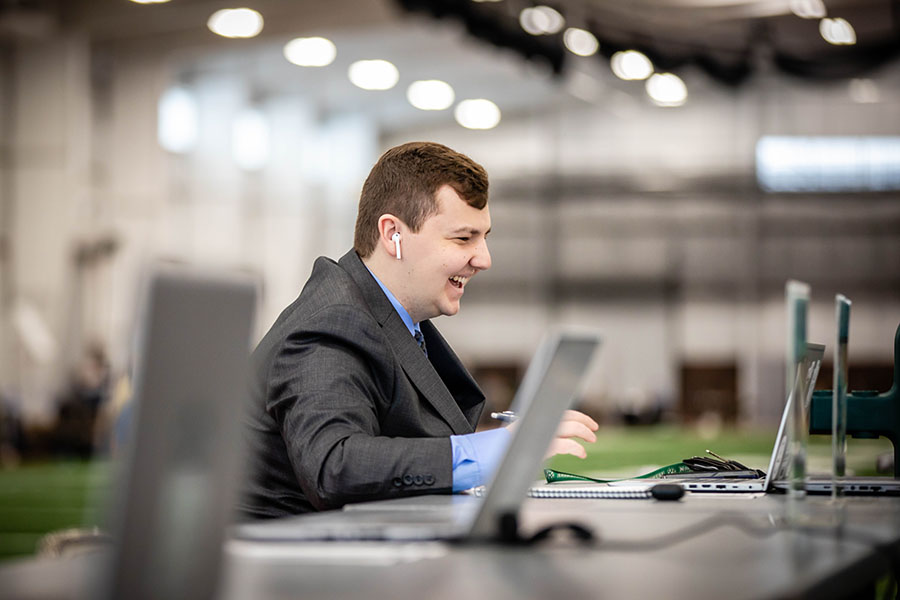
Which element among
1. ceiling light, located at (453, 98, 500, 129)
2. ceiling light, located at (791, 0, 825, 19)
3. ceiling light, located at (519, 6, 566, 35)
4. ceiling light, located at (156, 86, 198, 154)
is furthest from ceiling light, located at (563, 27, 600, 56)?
ceiling light, located at (453, 98, 500, 129)

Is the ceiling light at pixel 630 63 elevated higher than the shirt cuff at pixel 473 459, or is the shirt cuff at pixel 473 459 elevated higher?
the ceiling light at pixel 630 63

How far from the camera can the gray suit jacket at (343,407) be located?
2055 mm

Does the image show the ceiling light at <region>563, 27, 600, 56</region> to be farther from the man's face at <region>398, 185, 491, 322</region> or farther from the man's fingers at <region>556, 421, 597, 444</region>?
the man's fingers at <region>556, 421, 597, 444</region>

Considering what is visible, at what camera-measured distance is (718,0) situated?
56.3 feet

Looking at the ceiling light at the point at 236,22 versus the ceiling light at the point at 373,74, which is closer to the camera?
the ceiling light at the point at 236,22

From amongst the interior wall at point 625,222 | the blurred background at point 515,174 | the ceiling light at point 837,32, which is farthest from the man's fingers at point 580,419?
the interior wall at point 625,222

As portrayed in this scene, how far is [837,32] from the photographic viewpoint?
14641 mm

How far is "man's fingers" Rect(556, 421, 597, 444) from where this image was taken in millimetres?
2018

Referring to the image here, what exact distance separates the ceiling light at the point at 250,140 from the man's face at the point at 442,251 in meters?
18.8

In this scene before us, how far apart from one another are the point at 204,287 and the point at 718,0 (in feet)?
56.9

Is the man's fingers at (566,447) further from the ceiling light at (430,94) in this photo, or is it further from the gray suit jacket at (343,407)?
the ceiling light at (430,94)

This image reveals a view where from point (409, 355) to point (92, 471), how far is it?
34.7 ft

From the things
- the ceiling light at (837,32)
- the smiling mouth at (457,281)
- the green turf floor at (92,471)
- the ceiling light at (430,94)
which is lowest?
the green turf floor at (92,471)

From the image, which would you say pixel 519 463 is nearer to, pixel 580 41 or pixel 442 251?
pixel 442 251
